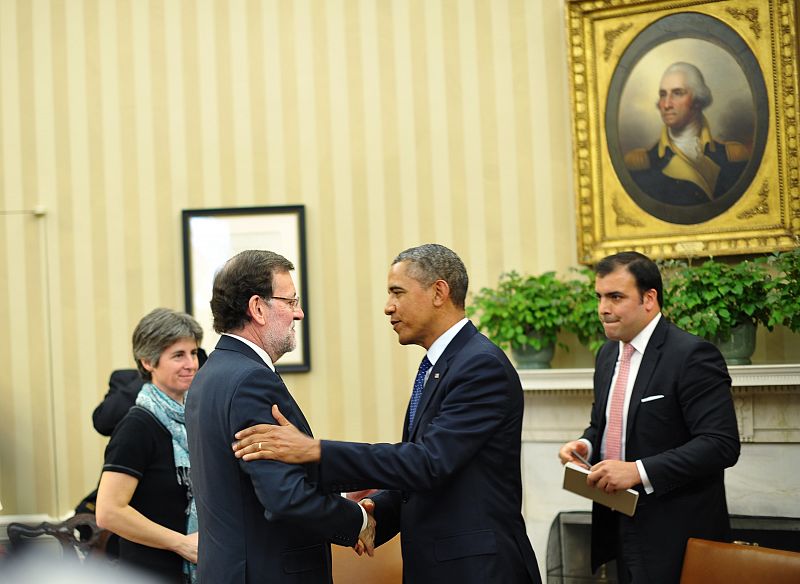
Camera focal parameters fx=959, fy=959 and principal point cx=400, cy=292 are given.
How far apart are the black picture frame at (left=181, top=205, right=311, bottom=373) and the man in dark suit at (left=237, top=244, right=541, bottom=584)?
9.88ft

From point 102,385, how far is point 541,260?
9.44 ft

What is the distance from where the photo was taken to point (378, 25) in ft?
19.3

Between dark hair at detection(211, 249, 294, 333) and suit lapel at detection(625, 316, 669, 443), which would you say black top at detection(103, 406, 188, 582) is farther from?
suit lapel at detection(625, 316, 669, 443)

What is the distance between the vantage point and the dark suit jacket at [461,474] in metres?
2.62

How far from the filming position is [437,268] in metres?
2.94

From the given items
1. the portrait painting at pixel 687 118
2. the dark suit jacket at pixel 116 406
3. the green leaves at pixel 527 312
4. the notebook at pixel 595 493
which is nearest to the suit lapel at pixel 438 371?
the notebook at pixel 595 493

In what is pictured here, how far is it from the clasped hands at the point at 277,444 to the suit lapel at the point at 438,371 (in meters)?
0.44

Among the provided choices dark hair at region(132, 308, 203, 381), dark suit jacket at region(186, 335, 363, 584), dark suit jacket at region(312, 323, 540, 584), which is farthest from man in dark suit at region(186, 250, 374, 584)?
dark hair at region(132, 308, 203, 381)

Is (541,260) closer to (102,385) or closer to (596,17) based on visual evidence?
(596,17)

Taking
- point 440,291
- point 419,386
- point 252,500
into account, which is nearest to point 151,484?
point 252,500

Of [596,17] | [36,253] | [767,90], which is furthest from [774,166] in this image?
[36,253]

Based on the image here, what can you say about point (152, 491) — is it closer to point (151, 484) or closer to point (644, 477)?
point (151, 484)

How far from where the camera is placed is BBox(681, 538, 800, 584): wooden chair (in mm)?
2762

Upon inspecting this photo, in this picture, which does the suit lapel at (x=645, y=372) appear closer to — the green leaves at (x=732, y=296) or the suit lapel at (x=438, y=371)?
the suit lapel at (x=438, y=371)
